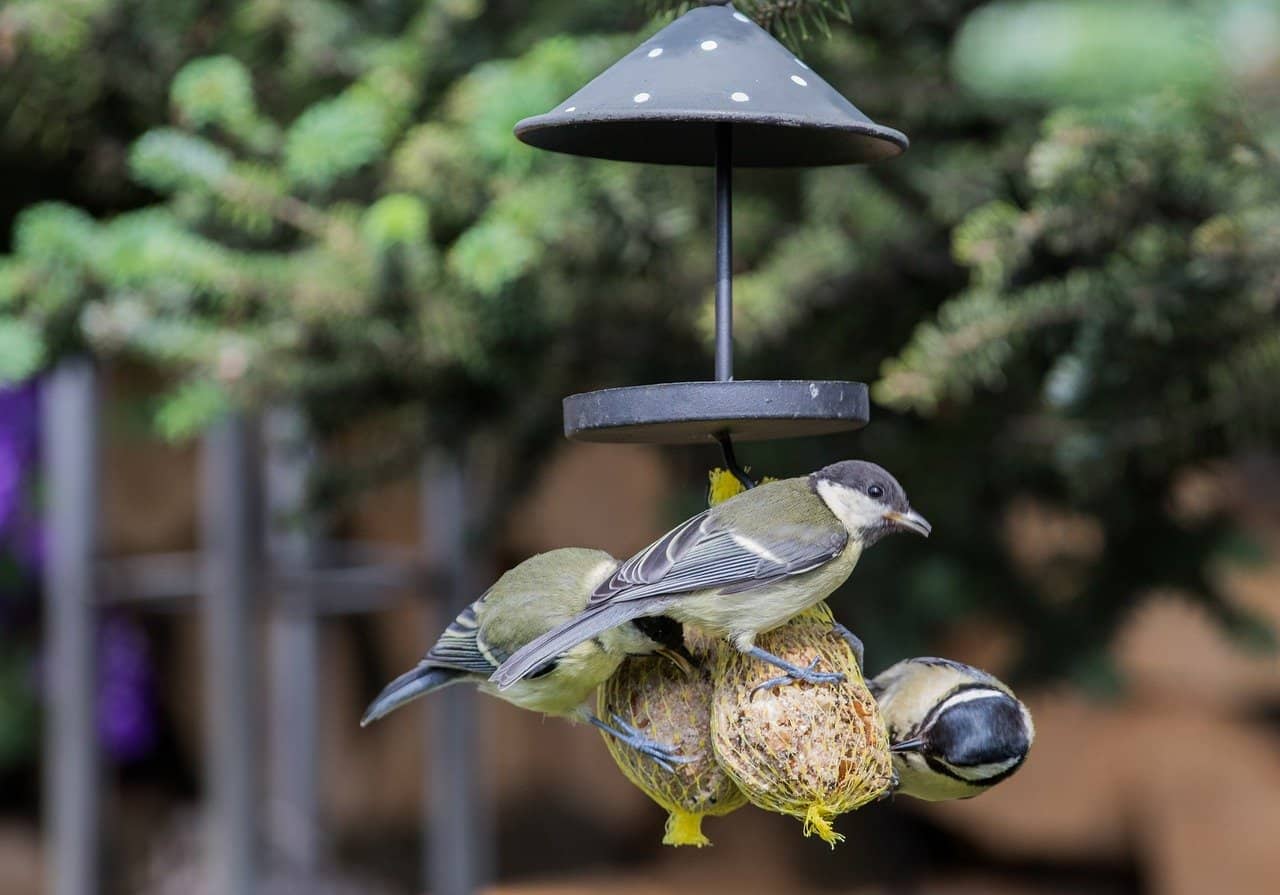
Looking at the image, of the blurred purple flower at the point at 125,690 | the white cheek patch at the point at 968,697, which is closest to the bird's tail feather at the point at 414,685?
the white cheek patch at the point at 968,697

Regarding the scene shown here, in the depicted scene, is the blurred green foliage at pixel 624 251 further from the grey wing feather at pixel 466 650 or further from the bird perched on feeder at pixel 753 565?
the grey wing feather at pixel 466 650

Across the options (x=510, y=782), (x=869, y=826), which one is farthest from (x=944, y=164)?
(x=510, y=782)

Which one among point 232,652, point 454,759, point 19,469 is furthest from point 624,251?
point 19,469

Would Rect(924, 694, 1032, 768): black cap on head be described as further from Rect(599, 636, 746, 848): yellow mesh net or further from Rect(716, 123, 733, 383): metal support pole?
Rect(716, 123, 733, 383): metal support pole

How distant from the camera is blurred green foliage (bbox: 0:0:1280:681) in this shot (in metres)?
2.26

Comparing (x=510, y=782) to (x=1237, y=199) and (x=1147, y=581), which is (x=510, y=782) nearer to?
(x=1147, y=581)

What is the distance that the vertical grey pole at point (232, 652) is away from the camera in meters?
4.54

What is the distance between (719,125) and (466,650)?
69 cm

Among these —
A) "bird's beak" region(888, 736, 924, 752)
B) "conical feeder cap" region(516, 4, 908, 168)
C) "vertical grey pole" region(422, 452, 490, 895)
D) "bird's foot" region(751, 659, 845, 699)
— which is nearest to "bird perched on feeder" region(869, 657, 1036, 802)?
"bird's beak" region(888, 736, 924, 752)

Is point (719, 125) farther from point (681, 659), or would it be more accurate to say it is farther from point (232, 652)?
point (232, 652)

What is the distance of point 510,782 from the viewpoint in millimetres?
7242

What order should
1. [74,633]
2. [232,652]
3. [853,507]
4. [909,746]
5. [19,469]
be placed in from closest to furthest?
[853,507] → [909,746] → [232,652] → [74,633] → [19,469]

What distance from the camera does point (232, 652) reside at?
15.4ft

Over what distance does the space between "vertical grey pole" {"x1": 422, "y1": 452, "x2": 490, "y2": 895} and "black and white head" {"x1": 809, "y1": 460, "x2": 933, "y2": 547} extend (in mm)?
3628
